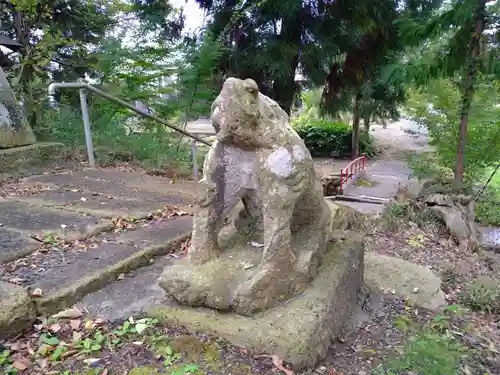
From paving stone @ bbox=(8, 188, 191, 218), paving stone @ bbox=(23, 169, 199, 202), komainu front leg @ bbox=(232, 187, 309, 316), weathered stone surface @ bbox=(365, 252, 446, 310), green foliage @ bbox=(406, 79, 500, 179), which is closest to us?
komainu front leg @ bbox=(232, 187, 309, 316)

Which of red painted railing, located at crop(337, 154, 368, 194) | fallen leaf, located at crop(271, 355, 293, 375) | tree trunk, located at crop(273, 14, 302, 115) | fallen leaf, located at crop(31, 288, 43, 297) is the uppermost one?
tree trunk, located at crop(273, 14, 302, 115)

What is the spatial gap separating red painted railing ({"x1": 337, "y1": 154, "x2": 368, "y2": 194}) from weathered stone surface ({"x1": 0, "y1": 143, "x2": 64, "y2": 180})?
5733 millimetres

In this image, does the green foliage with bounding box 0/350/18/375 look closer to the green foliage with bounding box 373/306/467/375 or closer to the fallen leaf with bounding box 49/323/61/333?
the fallen leaf with bounding box 49/323/61/333

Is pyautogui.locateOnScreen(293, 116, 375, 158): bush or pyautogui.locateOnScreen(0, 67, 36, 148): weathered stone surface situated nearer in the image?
pyautogui.locateOnScreen(0, 67, 36, 148): weathered stone surface

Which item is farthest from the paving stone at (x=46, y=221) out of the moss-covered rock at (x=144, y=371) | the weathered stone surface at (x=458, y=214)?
the weathered stone surface at (x=458, y=214)

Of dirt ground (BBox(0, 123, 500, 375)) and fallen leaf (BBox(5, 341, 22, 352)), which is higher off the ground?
fallen leaf (BBox(5, 341, 22, 352))

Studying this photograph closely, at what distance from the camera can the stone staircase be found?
2121mm

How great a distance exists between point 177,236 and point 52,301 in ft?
3.63

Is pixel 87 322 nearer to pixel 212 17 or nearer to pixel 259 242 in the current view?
pixel 259 242

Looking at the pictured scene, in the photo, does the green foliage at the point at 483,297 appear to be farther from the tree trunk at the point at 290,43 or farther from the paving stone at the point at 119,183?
the tree trunk at the point at 290,43

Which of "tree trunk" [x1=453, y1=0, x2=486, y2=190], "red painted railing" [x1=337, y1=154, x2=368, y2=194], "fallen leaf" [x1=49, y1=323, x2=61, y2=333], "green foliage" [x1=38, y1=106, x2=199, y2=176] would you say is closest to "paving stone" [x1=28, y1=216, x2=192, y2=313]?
"fallen leaf" [x1=49, y1=323, x2=61, y2=333]

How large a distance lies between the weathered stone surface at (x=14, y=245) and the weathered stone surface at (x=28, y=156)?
1.60 m

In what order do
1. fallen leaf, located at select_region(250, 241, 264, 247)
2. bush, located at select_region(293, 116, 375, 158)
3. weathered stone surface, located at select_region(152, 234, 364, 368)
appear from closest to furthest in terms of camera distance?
1. weathered stone surface, located at select_region(152, 234, 364, 368)
2. fallen leaf, located at select_region(250, 241, 264, 247)
3. bush, located at select_region(293, 116, 375, 158)

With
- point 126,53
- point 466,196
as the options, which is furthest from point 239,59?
point 466,196
